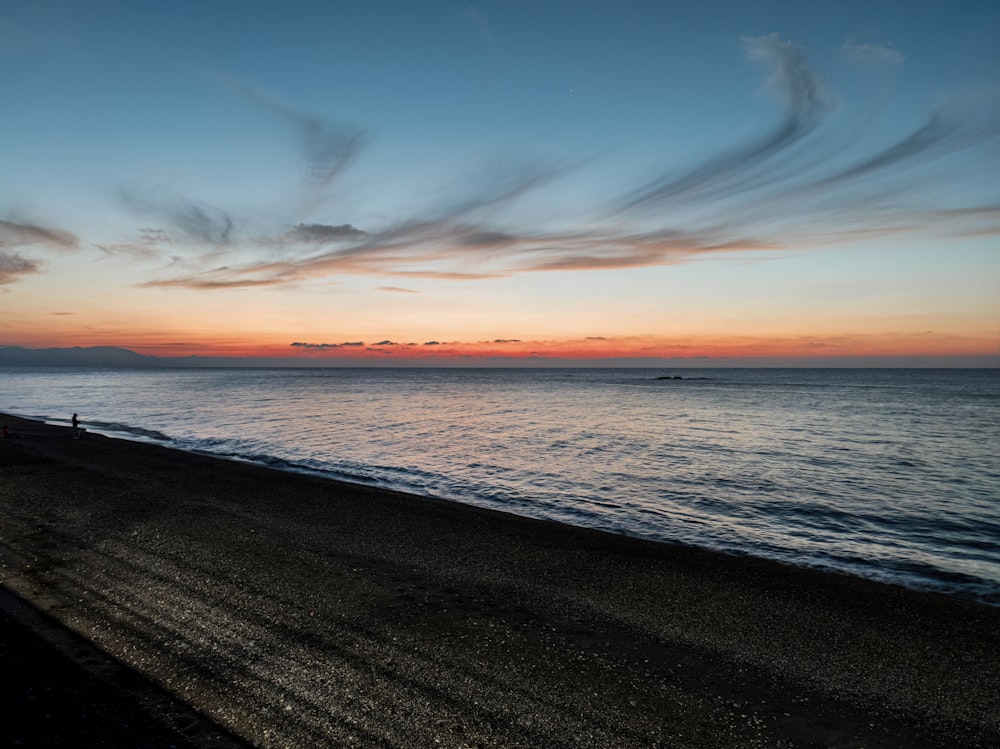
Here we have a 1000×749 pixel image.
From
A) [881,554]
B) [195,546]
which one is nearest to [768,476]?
[881,554]

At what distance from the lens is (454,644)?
24.7 feet

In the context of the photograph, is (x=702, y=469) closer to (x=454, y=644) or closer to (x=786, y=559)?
(x=786, y=559)

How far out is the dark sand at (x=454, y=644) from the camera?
5.79 meters

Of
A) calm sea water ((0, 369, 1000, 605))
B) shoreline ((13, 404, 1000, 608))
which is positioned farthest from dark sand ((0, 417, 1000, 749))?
calm sea water ((0, 369, 1000, 605))

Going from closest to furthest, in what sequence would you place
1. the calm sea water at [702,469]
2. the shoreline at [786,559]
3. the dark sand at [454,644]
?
the dark sand at [454,644] → the shoreline at [786,559] → the calm sea water at [702,469]

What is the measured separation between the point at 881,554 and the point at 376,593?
41.6 ft

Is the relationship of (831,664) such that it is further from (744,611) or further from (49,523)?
(49,523)

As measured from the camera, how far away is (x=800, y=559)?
43.2 feet

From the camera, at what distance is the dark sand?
5.79 m

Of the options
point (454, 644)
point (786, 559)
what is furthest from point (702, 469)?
point (454, 644)

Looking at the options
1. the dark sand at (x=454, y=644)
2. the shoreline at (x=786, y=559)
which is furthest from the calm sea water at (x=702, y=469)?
the dark sand at (x=454, y=644)

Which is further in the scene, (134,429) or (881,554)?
(134,429)

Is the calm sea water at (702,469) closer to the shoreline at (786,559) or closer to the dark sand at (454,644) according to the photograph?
the shoreline at (786,559)

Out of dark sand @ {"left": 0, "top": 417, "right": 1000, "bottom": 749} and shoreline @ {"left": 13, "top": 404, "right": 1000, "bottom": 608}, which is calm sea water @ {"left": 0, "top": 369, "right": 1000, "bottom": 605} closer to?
shoreline @ {"left": 13, "top": 404, "right": 1000, "bottom": 608}
